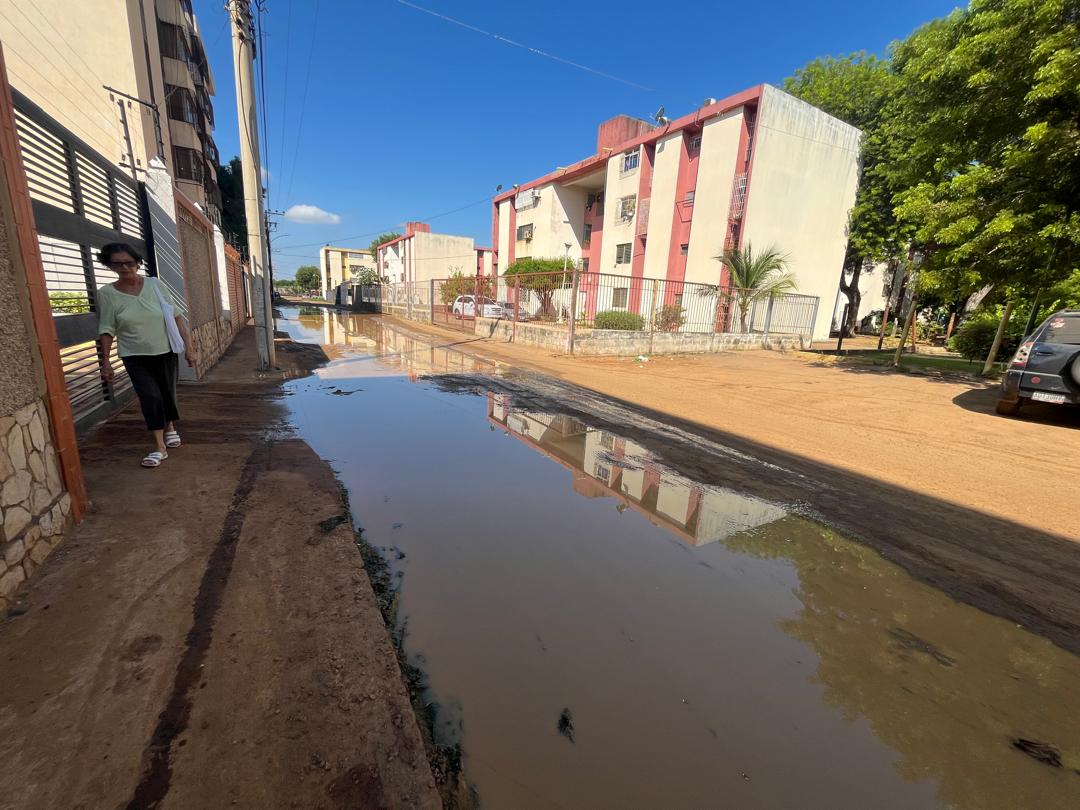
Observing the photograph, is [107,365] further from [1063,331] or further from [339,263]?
[339,263]

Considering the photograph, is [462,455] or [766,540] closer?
[766,540]

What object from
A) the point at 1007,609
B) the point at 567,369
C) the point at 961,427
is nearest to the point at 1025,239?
the point at 961,427

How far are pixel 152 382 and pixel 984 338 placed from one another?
65.7 ft

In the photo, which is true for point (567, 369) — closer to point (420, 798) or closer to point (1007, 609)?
point (1007, 609)

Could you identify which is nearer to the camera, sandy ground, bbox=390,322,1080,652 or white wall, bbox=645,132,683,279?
sandy ground, bbox=390,322,1080,652

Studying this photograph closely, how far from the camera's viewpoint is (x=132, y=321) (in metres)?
3.51

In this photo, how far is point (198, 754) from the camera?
1471mm

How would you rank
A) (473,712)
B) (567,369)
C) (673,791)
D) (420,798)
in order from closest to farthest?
(420,798), (673,791), (473,712), (567,369)

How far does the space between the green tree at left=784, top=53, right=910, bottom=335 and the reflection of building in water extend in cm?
2051

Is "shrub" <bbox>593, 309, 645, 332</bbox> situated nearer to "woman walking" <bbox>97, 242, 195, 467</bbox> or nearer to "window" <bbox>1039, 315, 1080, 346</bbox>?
"window" <bbox>1039, 315, 1080, 346</bbox>

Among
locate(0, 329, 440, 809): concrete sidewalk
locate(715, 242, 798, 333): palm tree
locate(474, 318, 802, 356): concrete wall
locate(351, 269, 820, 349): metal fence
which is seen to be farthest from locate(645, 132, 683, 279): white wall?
locate(0, 329, 440, 809): concrete sidewalk

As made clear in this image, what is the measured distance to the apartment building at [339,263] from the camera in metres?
80.6

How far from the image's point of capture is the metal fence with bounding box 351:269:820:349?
13.6 m

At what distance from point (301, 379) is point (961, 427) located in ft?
32.3
